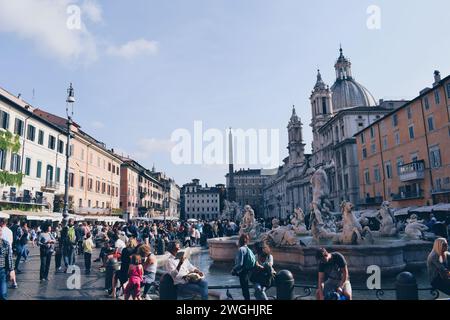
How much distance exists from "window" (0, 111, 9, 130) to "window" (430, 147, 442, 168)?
35692mm

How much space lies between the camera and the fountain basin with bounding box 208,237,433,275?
9.05m

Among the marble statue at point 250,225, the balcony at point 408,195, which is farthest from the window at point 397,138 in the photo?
the marble statue at point 250,225

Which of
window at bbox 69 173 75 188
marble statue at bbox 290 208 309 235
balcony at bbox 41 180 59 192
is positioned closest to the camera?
marble statue at bbox 290 208 309 235

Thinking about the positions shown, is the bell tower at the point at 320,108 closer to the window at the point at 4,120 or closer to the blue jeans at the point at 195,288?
the window at the point at 4,120

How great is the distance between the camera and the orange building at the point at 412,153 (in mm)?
29812

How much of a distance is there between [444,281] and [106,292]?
706 centimetres

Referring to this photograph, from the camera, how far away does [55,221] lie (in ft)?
89.9

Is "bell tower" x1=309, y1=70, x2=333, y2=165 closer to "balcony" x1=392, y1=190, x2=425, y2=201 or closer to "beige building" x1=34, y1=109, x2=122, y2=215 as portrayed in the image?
"balcony" x1=392, y1=190, x2=425, y2=201

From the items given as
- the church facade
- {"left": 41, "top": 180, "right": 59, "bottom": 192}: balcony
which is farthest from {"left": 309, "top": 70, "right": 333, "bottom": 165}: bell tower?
{"left": 41, "top": 180, "right": 59, "bottom": 192}: balcony

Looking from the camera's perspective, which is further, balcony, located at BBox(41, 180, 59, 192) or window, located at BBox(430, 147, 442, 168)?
window, located at BBox(430, 147, 442, 168)

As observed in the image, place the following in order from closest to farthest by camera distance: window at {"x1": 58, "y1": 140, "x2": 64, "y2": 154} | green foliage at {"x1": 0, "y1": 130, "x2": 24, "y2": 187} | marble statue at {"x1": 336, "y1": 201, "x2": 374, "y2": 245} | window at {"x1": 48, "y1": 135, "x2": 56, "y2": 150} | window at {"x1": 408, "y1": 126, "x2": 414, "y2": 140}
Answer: marble statue at {"x1": 336, "y1": 201, "x2": 374, "y2": 245} < green foliage at {"x1": 0, "y1": 130, "x2": 24, "y2": 187} < window at {"x1": 48, "y1": 135, "x2": 56, "y2": 150} < window at {"x1": 58, "y1": 140, "x2": 64, "y2": 154} < window at {"x1": 408, "y1": 126, "x2": 414, "y2": 140}
